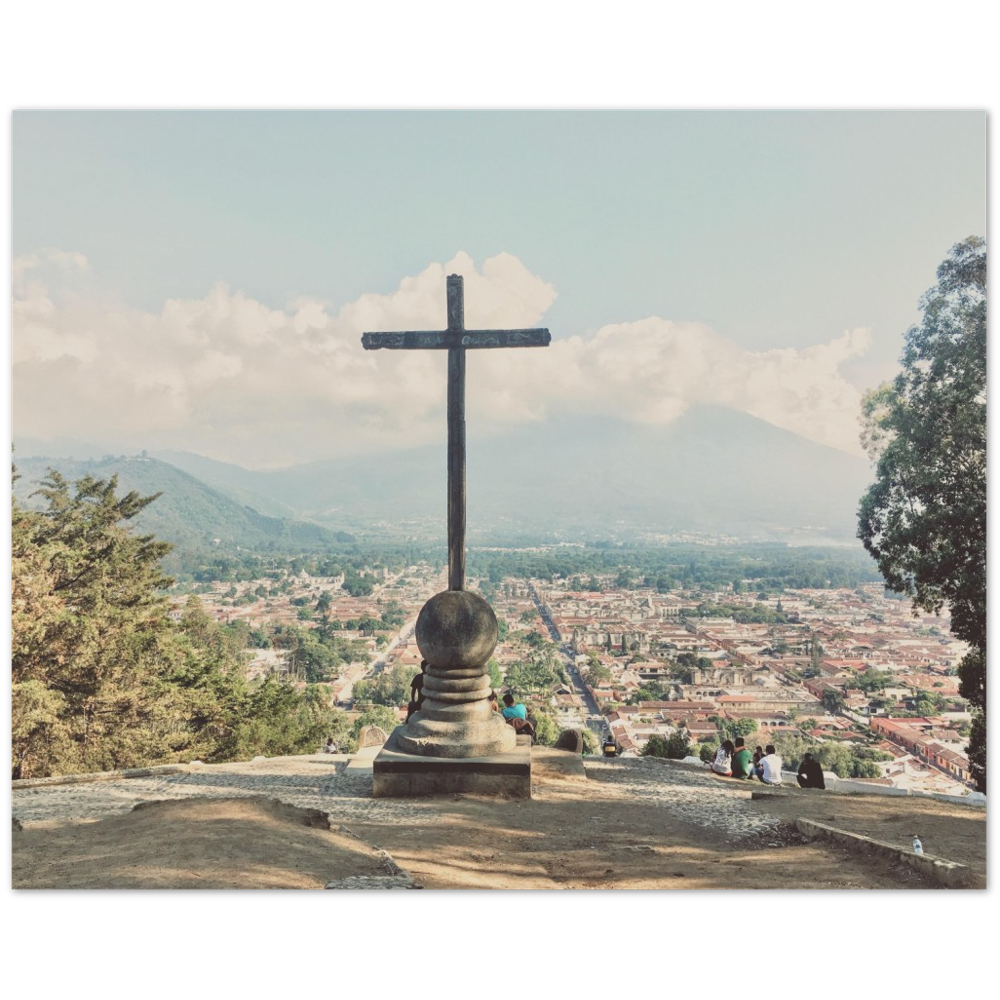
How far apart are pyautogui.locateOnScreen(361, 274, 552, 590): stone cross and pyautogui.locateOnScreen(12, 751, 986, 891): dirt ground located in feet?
7.41

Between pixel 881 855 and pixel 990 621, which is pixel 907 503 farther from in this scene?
pixel 881 855

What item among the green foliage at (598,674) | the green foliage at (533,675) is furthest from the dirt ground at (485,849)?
the green foliage at (598,674)

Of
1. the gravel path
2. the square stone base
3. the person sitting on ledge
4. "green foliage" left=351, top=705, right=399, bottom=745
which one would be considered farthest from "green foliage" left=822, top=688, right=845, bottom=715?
the gravel path

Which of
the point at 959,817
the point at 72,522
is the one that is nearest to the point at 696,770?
the point at 959,817

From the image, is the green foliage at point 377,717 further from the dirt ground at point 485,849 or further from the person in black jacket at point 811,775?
the dirt ground at point 485,849

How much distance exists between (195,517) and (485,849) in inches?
1794

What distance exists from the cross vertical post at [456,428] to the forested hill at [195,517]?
96.2ft

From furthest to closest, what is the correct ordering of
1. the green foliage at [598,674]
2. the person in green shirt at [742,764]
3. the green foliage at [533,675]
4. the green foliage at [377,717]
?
the green foliage at [598,674] → the green foliage at [533,675] → the green foliage at [377,717] → the person in green shirt at [742,764]

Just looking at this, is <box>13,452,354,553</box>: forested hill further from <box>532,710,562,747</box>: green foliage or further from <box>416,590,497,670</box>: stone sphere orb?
<box>416,590,497,670</box>: stone sphere orb

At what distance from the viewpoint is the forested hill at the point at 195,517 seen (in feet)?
128

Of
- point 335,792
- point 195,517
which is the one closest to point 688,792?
point 335,792

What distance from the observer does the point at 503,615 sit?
87.6ft

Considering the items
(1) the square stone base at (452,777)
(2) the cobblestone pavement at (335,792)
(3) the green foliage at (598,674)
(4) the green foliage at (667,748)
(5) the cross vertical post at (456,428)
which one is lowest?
(3) the green foliage at (598,674)

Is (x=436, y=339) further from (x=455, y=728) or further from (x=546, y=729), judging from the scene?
(x=546, y=729)
